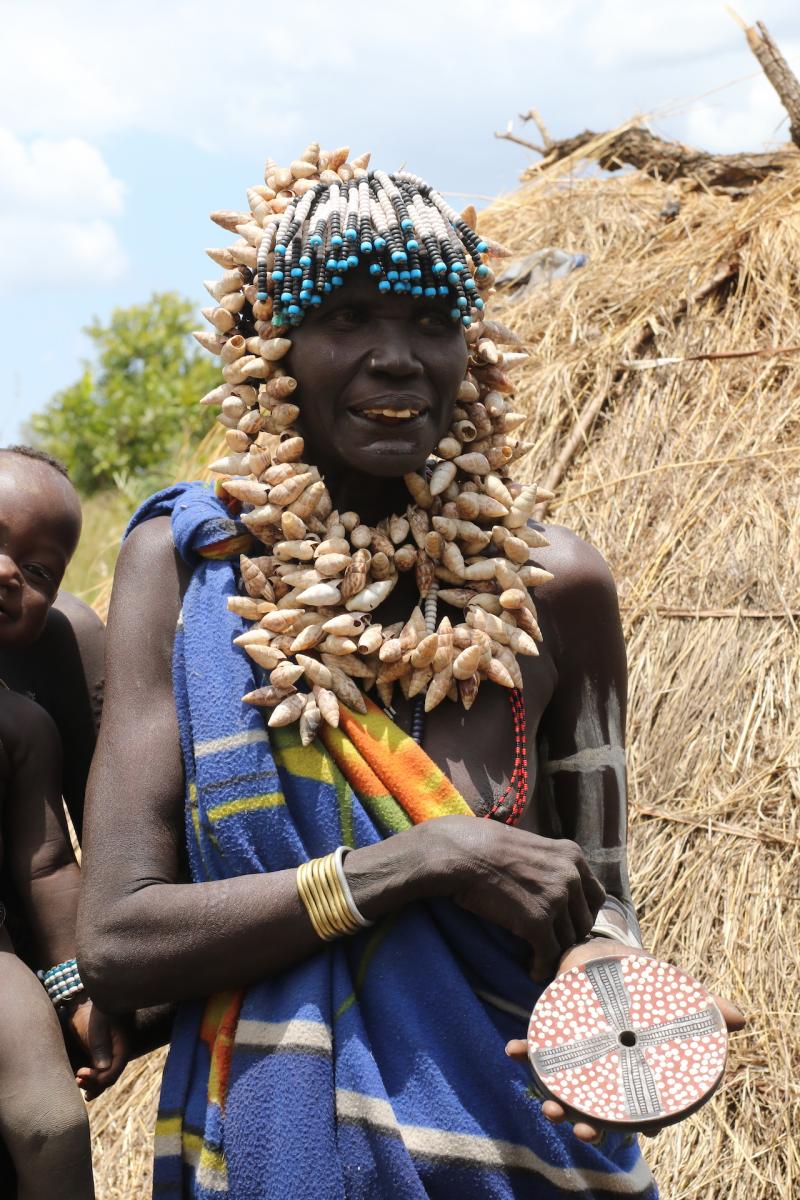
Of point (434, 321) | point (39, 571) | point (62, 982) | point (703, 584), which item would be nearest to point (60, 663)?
point (39, 571)

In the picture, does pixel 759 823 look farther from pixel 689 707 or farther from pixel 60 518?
pixel 60 518

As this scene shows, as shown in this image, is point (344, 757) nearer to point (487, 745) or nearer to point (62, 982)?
point (487, 745)

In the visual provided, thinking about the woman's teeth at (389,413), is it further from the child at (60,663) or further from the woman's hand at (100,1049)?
the woman's hand at (100,1049)

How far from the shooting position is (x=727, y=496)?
455 cm

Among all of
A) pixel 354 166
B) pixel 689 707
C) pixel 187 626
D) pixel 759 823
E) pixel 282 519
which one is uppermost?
pixel 354 166

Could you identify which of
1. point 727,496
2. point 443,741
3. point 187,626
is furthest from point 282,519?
point 727,496

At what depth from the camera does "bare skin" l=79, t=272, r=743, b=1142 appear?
6.19 feet

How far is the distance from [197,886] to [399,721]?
42cm

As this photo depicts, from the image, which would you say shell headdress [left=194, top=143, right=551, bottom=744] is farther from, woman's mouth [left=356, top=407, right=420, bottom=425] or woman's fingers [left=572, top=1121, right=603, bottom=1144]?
woman's fingers [left=572, top=1121, right=603, bottom=1144]

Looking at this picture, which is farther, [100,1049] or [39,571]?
[39,571]

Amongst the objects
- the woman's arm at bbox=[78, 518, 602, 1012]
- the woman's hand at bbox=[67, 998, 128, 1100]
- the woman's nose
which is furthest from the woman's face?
the woman's hand at bbox=[67, 998, 128, 1100]

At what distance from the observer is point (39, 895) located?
7.22ft

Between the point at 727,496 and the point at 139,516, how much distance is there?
2.79 m

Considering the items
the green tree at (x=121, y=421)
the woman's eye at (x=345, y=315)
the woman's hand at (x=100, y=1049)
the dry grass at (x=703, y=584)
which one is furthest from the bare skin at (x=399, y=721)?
the green tree at (x=121, y=421)
